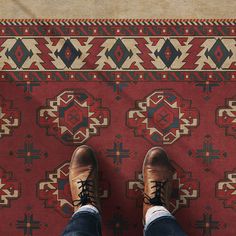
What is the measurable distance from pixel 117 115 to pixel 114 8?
22.6 inches

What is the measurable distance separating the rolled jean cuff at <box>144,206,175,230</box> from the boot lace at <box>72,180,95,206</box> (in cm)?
31

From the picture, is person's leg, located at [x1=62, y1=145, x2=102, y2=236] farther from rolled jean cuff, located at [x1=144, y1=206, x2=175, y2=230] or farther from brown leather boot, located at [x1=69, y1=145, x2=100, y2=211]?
rolled jean cuff, located at [x1=144, y1=206, x2=175, y2=230]

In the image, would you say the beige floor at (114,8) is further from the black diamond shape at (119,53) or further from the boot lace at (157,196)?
the boot lace at (157,196)

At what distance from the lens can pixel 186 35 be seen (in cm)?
202

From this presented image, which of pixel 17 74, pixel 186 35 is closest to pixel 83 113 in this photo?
pixel 17 74

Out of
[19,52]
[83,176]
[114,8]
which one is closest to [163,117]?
[83,176]

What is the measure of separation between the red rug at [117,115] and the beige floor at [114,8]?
0.04m

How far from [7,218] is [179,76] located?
4.01ft

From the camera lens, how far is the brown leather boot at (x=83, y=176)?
2.03 metres

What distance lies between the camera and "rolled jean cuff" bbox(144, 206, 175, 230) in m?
1.87

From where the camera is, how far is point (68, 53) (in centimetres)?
204

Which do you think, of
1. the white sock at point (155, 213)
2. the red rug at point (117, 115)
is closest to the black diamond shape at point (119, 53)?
the red rug at point (117, 115)

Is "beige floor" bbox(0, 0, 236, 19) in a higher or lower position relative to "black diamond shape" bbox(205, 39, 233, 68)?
higher

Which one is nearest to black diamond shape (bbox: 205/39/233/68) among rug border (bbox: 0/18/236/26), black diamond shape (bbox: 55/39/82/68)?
rug border (bbox: 0/18/236/26)
